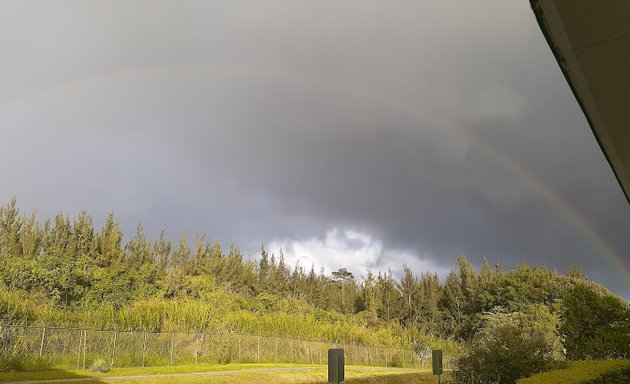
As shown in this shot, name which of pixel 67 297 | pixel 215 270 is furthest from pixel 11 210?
pixel 215 270

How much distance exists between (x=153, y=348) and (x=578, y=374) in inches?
1020

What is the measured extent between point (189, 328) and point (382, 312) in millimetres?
48702

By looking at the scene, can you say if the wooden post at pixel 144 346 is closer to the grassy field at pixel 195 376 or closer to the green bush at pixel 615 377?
the grassy field at pixel 195 376

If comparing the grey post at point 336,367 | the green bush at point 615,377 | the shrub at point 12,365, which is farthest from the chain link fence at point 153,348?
the green bush at point 615,377

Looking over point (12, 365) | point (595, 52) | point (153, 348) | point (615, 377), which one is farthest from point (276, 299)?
point (595, 52)

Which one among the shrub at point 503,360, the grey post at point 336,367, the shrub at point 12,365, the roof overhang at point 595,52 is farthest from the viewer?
the shrub at point 12,365

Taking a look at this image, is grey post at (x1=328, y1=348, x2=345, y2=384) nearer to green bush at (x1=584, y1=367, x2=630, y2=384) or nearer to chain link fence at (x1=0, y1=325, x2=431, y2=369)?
green bush at (x1=584, y1=367, x2=630, y2=384)

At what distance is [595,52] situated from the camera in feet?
4.97

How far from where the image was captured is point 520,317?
50844 millimetres

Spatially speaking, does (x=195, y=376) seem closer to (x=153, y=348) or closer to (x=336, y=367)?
(x=153, y=348)

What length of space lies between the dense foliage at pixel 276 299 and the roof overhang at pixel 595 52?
Answer: 737 inches

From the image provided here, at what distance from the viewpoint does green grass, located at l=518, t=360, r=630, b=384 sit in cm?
1158

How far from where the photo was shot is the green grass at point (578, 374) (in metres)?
11.6

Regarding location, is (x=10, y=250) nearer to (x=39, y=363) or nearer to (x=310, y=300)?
(x=39, y=363)
